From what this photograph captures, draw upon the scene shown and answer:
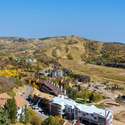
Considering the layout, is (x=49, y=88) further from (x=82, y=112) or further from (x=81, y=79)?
(x=81, y=79)

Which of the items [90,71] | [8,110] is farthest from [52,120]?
[90,71]

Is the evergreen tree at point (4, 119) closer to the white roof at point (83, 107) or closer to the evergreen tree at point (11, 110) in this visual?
the evergreen tree at point (11, 110)

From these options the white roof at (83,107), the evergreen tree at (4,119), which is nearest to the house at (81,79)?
the white roof at (83,107)

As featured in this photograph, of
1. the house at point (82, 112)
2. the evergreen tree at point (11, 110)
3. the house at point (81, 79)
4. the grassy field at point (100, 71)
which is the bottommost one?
the grassy field at point (100, 71)

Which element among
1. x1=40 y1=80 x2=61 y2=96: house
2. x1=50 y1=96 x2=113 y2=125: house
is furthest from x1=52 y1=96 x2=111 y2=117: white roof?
x1=40 y1=80 x2=61 y2=96: house

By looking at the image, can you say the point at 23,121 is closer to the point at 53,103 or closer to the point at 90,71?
the point at 53,103

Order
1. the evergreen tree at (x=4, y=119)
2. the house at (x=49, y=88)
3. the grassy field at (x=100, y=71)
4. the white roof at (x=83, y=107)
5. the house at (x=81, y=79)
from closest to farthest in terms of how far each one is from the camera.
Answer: the evergreen tree at (x=4, y=119) < the white roof at (x=83, y=107) < the house at (x=49, y=88) < the house at (x=81, y=79) < the grassy field at (x=100, y=71)

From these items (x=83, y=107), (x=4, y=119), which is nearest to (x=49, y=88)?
(x=83, y=107)
